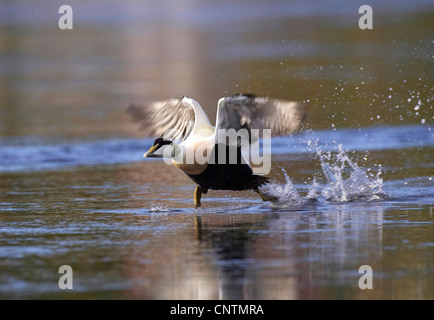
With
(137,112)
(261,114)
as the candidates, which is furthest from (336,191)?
(137,112)

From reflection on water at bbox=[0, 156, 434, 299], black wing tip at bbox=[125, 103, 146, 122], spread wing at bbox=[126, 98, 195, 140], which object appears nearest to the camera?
reflection on water at bbox=[0, 156, 434, 299]

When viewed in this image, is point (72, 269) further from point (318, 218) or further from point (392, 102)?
point (392, 102)

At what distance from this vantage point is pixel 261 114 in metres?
8.66

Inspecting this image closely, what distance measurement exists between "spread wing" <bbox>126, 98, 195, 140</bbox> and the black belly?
974mm

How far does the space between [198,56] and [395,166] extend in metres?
9.06

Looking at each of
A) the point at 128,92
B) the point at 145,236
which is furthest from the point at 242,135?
the point at 128,92

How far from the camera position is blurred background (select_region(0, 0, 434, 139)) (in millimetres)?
14312

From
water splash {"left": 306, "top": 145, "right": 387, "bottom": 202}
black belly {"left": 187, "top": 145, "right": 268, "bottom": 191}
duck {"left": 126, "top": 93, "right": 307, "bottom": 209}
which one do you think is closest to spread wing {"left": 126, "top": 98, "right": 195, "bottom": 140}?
duck {"left": 126, "top": 93, "right": 307, "bottom": 209}

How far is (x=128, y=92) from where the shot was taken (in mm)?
15805

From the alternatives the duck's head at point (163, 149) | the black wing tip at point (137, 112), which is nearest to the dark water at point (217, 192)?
the duck's head at point (163, 149)

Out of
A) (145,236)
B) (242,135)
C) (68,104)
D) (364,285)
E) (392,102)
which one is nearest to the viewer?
(364,285)

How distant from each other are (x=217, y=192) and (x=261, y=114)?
4.82 feet

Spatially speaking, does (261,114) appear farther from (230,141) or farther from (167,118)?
(167,118)

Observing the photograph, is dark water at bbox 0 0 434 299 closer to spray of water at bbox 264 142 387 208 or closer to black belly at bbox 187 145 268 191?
spray of water at bbox 264 142 387 208
